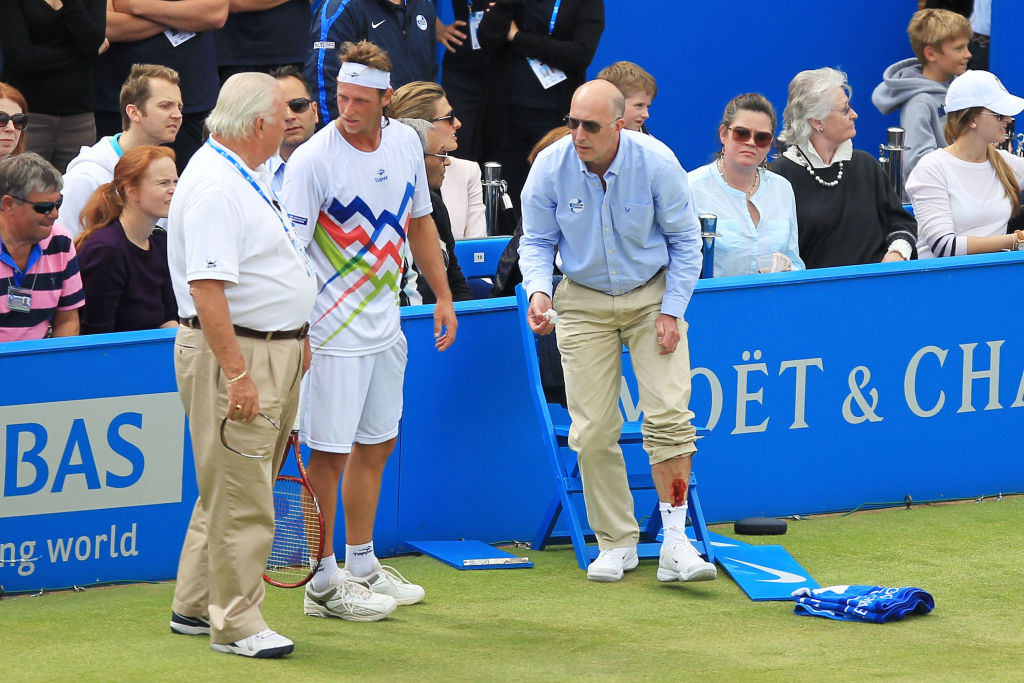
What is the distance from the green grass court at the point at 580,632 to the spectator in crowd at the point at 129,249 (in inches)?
48.4

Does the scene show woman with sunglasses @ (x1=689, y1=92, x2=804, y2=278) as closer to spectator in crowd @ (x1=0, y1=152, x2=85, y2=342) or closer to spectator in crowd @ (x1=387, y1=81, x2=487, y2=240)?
spectator in crowd @ (x1=387, y1=81, x2=487, y2=240)

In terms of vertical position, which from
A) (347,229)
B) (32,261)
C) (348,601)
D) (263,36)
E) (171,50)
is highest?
(263,36)

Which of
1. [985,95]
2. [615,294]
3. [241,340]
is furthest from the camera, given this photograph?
[985,95]

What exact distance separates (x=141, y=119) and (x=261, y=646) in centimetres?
344

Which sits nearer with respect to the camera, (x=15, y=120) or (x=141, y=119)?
(x=15, y=120)

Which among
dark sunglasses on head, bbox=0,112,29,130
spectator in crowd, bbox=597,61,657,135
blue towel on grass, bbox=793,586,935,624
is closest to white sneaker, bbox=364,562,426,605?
blue towel on grass, bbox=793,586,935,624

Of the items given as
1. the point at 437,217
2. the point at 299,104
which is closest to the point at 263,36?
the point at 299,104

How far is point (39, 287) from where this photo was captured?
635cm

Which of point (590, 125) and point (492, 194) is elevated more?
point (590, 125)

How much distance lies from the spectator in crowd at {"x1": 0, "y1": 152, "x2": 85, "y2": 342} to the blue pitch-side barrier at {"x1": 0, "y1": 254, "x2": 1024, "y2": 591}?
0.47 metres

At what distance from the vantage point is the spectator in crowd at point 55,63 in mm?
8094

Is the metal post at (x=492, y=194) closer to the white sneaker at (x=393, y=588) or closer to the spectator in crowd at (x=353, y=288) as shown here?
the spectator in crowd at (x=353, y=288)

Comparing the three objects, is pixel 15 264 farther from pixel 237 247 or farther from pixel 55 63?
pixel 55 63

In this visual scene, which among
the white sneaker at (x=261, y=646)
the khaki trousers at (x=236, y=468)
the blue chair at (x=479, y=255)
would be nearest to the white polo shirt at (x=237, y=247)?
the khaki trousers at (x=236, y=468)
